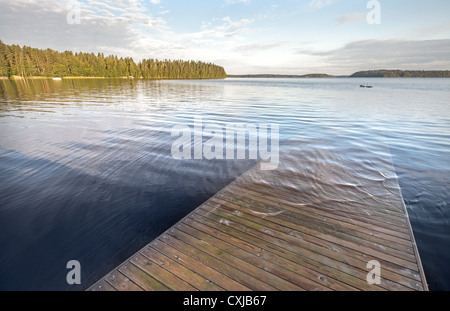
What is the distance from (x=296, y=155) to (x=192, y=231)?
311 inches

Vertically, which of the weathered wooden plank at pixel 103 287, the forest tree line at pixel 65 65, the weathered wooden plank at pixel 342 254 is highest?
the forest tree line at pixel 65 65

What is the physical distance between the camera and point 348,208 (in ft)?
20.1

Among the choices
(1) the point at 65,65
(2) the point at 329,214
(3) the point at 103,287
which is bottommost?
(3) the point at 103,287

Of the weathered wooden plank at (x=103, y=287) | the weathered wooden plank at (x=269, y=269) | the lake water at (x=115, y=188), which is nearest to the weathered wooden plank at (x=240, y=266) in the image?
the weathered wooden plank at (x=269, y=269)

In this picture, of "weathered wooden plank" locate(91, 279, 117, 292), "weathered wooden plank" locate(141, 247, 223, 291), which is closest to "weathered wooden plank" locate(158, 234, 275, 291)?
"weathered wooden plank" locate(141, 247, 223, 291)

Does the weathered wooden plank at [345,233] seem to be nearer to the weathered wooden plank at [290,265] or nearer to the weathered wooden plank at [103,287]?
the weathered wooden plank at [290,265]

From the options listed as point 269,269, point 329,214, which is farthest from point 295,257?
point 329,214

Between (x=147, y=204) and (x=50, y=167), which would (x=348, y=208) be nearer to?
(x=147, y=204)

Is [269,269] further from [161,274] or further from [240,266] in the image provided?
[161,274]

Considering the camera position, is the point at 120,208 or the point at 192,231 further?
the point at 120,208

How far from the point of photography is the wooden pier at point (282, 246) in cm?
371

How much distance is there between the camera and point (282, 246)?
453 centimetres

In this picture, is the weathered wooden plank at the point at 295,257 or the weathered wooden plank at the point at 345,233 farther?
the weathered wooden plank at the point at 345,233

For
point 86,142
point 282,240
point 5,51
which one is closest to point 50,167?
point 86,142
